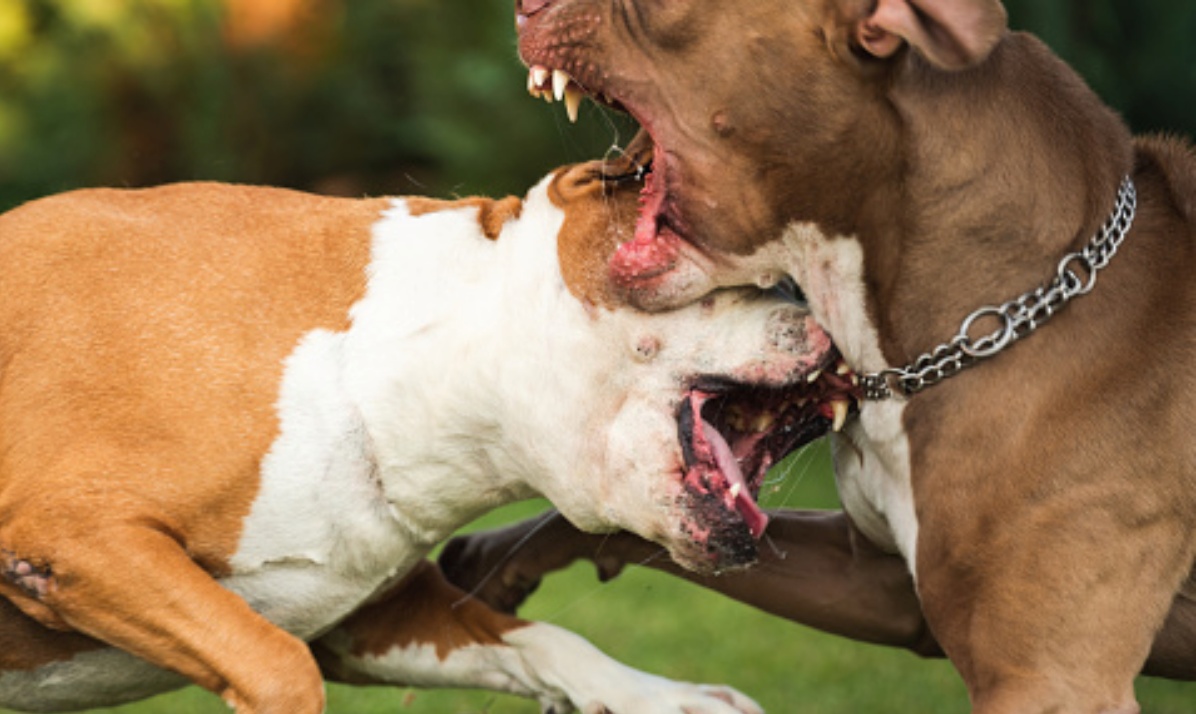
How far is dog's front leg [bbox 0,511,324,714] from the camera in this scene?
11.1 feet

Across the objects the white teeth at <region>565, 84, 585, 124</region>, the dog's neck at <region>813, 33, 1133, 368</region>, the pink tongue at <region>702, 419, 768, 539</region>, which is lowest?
the pink tongue at <region>702, 419, 768, 539</region>

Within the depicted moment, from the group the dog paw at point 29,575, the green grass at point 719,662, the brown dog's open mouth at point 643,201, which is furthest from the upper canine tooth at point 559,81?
the dog paw at point 29,575

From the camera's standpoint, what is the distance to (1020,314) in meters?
3.42

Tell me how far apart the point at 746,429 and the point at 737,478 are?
7.7 inches

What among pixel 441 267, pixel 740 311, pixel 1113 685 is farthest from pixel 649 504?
pixel 1113 685

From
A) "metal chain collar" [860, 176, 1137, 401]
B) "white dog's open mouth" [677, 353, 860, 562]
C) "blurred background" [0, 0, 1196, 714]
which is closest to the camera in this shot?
"metal chain collar" [860, 176, 1137, 401]

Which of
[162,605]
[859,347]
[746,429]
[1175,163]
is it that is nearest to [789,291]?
[859,347]

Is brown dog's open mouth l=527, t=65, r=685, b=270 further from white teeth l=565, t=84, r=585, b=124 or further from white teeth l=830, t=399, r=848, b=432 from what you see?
white teeth l=830, t=399, r=848, b=432

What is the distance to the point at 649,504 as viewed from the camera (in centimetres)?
357

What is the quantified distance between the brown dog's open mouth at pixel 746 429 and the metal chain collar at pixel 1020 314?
0.18 meters

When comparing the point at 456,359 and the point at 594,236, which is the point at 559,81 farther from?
the point at 456,359

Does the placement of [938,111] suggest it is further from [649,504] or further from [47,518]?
[47,518]

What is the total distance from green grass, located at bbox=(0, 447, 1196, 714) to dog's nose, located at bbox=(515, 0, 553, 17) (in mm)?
1175

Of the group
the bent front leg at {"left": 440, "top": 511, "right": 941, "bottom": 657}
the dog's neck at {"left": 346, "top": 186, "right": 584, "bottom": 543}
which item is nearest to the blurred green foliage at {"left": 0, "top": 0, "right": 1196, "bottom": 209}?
the bent front leg at {"left": 440, "top": 511, "right": 941, "bottom": 657}
